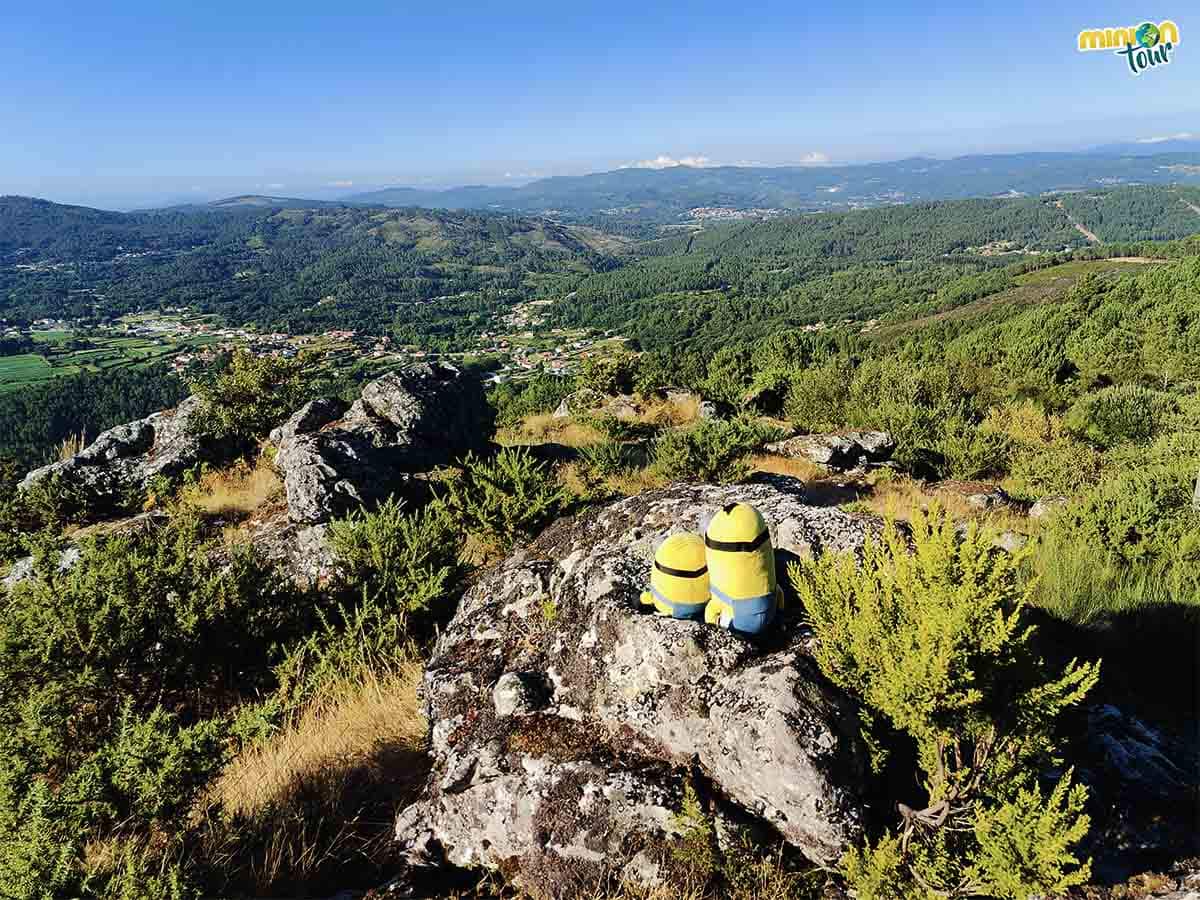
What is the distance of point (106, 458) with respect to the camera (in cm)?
1113

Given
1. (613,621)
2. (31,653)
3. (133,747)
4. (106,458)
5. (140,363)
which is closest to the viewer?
Answer: (133,747)

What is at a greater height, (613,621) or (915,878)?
(613,621)

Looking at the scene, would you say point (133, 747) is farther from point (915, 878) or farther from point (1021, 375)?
point (1021, 375)

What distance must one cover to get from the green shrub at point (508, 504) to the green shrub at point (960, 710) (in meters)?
4.52

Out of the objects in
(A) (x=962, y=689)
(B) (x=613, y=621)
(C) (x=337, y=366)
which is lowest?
(C) (x=337, y=366)

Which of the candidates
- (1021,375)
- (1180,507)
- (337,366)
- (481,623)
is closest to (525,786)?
(481,623)

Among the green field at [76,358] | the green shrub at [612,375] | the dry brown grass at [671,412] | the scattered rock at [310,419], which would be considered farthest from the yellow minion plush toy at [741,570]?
the green field at [76,358]

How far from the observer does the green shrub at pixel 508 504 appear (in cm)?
679

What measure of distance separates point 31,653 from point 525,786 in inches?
143

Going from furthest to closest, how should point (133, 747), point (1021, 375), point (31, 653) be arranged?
point (1021, 375) → point (31, 653) → point (133, 747)

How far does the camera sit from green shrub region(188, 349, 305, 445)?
37.3 ft

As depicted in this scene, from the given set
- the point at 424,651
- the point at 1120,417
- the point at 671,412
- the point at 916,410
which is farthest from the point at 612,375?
the point at 424,651

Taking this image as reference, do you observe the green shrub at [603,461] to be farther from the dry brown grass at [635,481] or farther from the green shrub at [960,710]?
the green shrub at [960,710]

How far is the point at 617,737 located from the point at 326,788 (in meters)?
1.89
